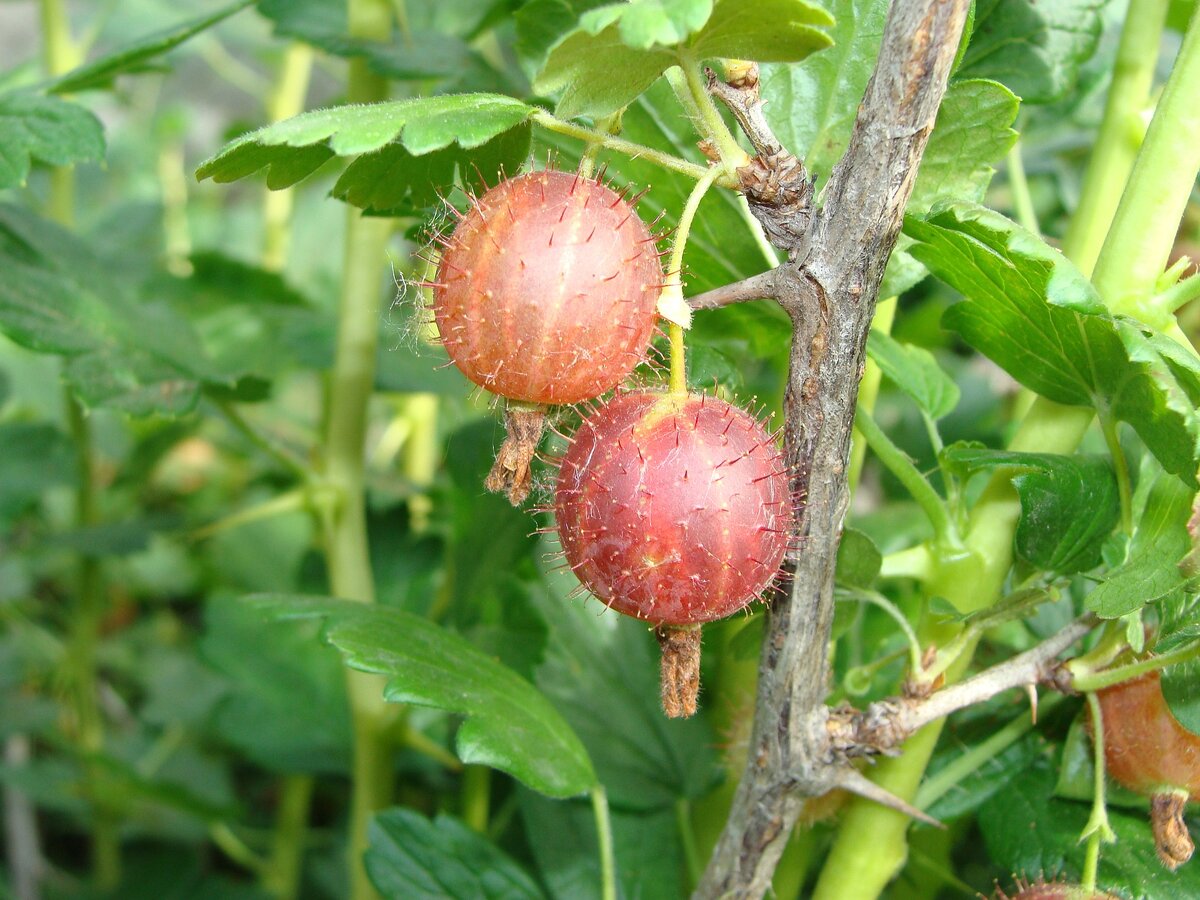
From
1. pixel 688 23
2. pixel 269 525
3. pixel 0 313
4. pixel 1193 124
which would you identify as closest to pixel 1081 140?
pixel 1193 124

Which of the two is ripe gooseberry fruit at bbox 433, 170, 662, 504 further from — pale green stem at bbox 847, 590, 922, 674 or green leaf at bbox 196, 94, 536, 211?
pale green stem at bbox 847, 590, 922, 674

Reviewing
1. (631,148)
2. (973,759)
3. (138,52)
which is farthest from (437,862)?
(138,52)

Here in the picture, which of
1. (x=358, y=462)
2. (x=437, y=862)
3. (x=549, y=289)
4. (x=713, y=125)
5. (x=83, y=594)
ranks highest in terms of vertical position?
(x=713, y=125)

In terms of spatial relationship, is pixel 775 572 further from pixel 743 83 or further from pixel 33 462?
pixel 33 462

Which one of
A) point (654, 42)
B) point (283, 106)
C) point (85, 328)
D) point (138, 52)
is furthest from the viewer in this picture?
point (283, 106)

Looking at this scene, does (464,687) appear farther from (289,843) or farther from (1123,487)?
(289,843)

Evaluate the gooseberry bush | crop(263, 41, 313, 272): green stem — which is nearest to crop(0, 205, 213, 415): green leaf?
the gooseberry bush
